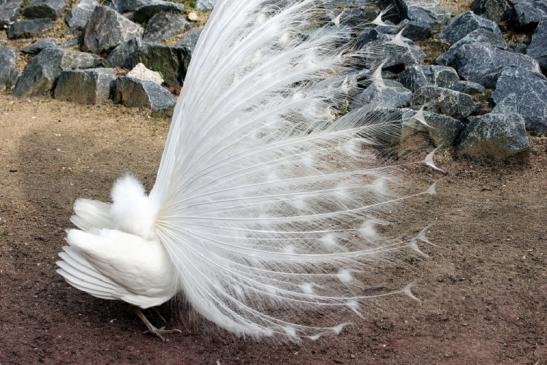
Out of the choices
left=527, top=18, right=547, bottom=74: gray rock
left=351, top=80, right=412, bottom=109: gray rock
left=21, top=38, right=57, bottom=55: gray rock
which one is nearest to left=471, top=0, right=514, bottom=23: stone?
left=527, top=18, right=547, bottom=74: gray rock

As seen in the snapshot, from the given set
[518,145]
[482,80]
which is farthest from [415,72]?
[518,145]

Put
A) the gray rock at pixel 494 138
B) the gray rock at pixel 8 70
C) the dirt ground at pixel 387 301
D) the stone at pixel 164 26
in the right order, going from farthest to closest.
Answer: the stone at pixel 164 26
the gray rock at pixel 8 70
the gray rock at pixel 494 138
the dirt ground at pixel 387 301

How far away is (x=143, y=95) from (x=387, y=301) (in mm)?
3873

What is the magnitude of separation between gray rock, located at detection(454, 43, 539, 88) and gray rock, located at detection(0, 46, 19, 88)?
4.70 meters

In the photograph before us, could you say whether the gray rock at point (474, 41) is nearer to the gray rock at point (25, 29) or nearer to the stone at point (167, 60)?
the stone at point (167, 60)

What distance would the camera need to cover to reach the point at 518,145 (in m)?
6.17

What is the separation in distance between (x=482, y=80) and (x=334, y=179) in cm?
367

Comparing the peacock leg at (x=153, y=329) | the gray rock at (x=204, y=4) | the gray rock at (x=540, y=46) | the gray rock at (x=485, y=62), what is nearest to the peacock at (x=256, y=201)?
the peacock leg at (x=153, y=329)

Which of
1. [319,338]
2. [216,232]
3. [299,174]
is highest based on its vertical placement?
[299,174]

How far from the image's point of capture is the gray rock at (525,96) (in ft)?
21.8

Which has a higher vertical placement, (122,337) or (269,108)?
(269,108)

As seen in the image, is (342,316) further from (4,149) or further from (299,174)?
(4,149)

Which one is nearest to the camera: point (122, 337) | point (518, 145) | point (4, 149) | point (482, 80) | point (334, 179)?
point (334, 179)

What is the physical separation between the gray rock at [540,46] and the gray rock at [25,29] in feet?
19.3
